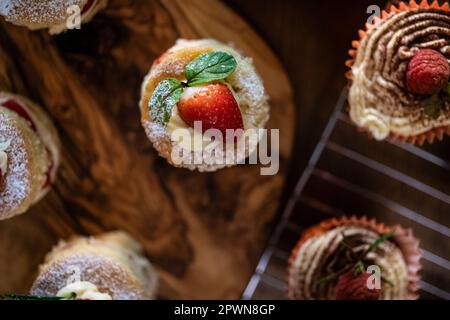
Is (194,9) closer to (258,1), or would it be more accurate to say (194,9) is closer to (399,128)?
(258,1)

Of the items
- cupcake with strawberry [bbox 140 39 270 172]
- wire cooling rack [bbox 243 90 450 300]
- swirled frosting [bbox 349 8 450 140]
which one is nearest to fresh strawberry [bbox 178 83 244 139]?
cupcake with strawberry [bbox 140 39 270 172]

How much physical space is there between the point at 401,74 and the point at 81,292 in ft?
3.72

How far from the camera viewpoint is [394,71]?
6.66 feet

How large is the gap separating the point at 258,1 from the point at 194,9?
213mm

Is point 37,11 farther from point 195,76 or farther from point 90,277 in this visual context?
point 90,277

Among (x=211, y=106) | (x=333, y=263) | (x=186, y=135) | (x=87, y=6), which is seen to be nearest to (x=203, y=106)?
(x=211, y=106)

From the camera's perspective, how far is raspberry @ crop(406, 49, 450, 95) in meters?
1.93

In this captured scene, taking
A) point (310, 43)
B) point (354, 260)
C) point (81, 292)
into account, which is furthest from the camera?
point (310, 43)

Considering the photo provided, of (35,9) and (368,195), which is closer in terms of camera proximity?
(35,9)

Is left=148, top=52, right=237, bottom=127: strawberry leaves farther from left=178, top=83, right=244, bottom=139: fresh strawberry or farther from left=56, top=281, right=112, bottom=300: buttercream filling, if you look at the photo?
left=56, top=281, right=112, bottom=300: buttercream filling
